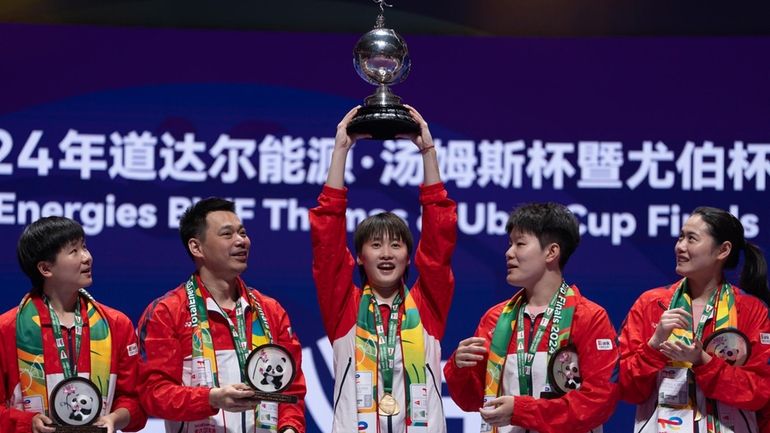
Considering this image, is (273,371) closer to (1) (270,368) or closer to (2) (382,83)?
(1) (270,368)

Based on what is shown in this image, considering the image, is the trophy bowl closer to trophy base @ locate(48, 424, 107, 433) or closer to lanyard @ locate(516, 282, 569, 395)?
lanyard @ locate(516, 282, 569, 395)

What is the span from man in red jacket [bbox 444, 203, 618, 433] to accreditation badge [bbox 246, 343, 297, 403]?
1.93 feet

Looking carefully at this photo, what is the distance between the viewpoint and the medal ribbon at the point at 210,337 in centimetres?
424

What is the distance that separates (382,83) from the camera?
15.0 ft

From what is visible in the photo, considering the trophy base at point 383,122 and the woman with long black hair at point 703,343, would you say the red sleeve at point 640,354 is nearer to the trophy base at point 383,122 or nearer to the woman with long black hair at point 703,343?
the woman with long black hair at point 703,343

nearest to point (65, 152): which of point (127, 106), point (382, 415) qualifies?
point (127, 106)

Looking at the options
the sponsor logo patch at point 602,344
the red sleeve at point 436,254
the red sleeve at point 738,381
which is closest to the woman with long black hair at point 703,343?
the red sleeve at point 738,381

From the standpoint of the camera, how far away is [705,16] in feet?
21.0

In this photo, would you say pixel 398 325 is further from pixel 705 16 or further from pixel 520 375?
pixel 705 16

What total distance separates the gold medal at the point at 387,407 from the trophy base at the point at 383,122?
0.98 m

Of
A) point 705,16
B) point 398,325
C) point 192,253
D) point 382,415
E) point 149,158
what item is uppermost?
point 705,16

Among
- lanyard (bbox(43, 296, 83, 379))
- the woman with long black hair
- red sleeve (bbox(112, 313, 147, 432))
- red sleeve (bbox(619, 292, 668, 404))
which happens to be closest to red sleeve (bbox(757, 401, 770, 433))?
the woman with long black hair

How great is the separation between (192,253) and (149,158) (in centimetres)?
186

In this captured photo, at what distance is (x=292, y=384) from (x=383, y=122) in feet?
3.30
